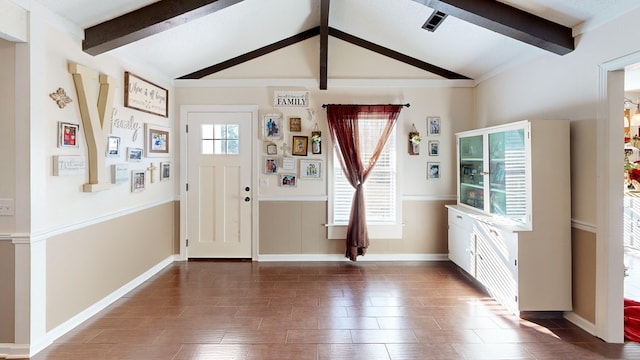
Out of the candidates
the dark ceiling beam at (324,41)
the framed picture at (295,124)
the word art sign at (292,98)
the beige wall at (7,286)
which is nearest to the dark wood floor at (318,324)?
the beige wall at (7,286)

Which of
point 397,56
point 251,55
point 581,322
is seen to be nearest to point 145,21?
point 251,55

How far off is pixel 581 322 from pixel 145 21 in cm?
439

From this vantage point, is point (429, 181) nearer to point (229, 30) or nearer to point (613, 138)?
point (613, 138)

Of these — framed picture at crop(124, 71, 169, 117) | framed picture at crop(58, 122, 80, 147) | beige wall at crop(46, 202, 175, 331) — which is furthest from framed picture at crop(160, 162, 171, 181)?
framed picture at crop(58, 122, 80, 147)

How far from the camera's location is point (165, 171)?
459cm

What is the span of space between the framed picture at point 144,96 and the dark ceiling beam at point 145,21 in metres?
0.65

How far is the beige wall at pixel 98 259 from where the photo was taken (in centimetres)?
275

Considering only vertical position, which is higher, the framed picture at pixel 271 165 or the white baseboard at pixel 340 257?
the framed picture at pixel 271 165

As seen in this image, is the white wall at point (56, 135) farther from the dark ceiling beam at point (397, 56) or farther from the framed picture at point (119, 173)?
the dark ceiling beam at point (397, 56)


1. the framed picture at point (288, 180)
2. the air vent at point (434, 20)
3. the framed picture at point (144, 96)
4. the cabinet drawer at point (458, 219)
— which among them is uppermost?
the air vent at point (434, 20)

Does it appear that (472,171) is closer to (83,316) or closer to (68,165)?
(68,165)

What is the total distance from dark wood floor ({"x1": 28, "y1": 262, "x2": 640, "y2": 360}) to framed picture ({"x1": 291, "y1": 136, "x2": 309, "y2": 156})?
164 cm

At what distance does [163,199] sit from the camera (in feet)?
15.0

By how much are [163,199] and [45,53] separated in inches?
89.6
